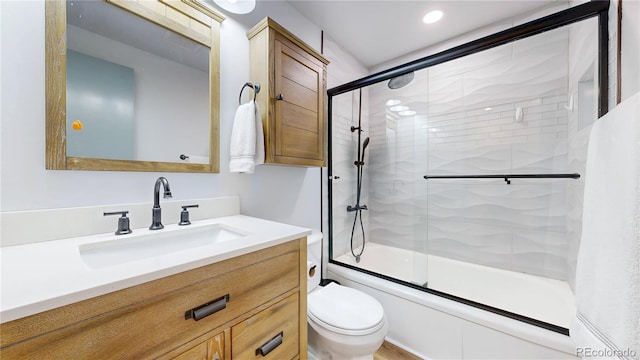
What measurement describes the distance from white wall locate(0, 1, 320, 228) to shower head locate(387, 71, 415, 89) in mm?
1190

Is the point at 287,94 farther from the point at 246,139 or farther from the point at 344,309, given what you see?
the point at 344,309

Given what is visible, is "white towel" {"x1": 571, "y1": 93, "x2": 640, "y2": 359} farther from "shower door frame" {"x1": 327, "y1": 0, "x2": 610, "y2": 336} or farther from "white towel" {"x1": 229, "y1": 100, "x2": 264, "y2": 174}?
"white towel" {"x1": 229, "y1": 100, "x2": 264, "y2": 174}

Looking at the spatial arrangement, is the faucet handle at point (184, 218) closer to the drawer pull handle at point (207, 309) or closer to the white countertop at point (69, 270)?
the white countertop at point (69, 270)

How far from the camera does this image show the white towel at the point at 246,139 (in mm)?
1176

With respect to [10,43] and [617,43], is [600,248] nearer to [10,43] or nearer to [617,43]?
[617,43]

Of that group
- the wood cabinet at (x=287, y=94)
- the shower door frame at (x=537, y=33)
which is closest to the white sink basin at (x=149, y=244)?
the wood cabinet at (x=287, y=94)

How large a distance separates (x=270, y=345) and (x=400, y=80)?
6.54 ft

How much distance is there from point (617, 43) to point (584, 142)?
575mm

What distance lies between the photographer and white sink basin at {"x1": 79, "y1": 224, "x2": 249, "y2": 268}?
0.75 meters

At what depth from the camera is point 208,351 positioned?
62cm

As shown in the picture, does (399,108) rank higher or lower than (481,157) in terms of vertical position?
higher

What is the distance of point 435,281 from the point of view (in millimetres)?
1771

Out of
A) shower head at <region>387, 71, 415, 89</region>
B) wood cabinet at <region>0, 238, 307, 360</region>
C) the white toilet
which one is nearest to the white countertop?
wood cabinet at <region>0, 238, 307, 360</region>

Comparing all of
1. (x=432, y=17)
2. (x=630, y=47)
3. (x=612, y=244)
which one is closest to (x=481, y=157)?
(x=630, y=47)
